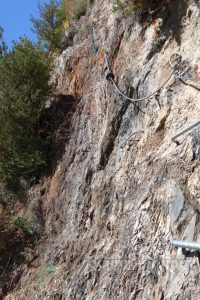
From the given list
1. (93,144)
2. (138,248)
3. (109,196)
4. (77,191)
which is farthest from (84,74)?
(138,248)

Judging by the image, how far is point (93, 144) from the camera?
10.5 metres

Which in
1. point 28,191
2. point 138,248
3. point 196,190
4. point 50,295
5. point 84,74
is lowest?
point 50,295

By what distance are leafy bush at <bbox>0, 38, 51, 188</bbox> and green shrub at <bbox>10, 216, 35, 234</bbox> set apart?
122cm

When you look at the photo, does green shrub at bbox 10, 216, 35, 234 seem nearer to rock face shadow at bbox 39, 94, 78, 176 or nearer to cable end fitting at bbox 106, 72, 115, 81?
rock face shadow at bbox 39, 94, 78, 176

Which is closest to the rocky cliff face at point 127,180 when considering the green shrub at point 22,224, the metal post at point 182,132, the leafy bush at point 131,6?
the metal post at point 182,132

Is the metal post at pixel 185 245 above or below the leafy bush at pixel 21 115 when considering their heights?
below

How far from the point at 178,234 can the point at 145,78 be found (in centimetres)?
365

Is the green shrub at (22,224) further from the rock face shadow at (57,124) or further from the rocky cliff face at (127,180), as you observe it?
the rock face shadow at (57,124)

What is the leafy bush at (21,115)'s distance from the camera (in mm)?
12438

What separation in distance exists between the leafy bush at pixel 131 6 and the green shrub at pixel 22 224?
4738 millimetres

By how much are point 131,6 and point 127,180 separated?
12.1 ft

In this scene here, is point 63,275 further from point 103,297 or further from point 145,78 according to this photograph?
point 145,78

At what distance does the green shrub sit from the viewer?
1134cm

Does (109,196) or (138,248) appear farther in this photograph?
(109,196)
